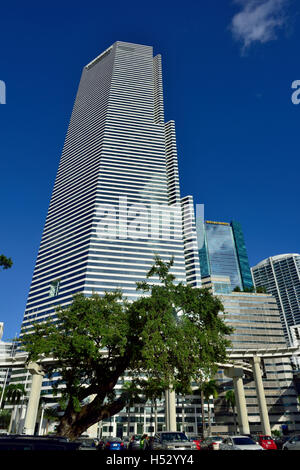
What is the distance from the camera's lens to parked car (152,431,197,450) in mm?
15484

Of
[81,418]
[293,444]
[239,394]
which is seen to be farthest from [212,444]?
[239,394]

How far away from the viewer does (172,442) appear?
16.1 meters

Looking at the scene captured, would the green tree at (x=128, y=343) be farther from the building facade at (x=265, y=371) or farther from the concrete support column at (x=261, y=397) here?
the building facade at (x=265, y=371)

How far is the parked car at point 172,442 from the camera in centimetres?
1548

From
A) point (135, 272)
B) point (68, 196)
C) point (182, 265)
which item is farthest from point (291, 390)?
point (68, 196)

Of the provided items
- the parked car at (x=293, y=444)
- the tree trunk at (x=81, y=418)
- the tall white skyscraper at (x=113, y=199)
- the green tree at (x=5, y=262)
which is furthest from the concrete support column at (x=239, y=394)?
the tall white skyscraper at (x=113, y=199)

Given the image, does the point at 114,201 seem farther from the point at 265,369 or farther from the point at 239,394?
the point at 239,394

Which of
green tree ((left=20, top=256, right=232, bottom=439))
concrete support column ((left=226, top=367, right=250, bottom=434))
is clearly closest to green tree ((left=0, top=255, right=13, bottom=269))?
green tree ((left=20, top=256, right=232, bottom=439))

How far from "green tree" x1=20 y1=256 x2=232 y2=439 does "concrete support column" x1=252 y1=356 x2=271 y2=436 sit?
34964 millimetres

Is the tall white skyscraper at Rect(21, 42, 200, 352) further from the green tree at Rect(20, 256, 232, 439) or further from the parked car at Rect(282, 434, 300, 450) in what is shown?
the parked car at Rect(282, 434, 300, 450)

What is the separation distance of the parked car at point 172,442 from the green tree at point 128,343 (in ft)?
16.8

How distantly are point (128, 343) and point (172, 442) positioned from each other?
10.6m

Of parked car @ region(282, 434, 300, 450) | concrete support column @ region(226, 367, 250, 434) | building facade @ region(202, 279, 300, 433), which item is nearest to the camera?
parked car @ region(282, 434, 300, 450)

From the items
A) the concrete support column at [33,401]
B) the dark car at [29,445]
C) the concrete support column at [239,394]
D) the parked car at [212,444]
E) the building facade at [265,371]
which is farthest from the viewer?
the building facade at [265,371]
